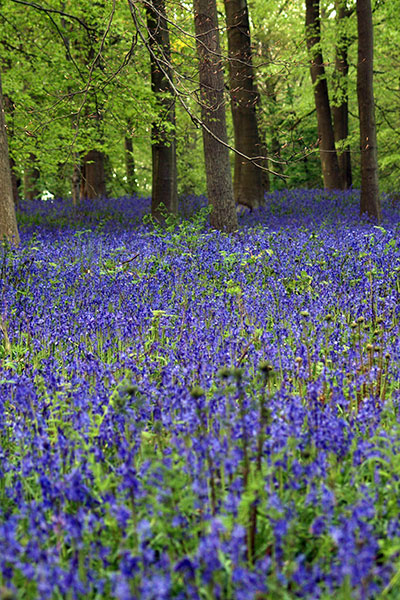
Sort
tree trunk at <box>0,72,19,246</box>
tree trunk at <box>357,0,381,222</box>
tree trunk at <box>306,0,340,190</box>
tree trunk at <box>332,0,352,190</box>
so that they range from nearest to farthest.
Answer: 1. tree trunk at <box>0,72,19,246</box>
2. tree trunk at <box>357,0,381,222</box>
3. tree trunk at <box>332,0,352,190</box>
4. tree trunk at <box>306,0,340,190</box>

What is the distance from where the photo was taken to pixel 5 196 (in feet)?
24.6

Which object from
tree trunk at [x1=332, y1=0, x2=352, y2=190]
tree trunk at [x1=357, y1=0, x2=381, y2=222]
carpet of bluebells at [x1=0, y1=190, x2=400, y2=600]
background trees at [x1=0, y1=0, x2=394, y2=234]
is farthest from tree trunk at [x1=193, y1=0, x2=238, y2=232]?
tree trunk at [x1=332, y1=0, x2=352, y2=190]

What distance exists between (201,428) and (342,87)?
1682 centimetres

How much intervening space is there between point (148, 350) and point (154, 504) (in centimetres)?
203

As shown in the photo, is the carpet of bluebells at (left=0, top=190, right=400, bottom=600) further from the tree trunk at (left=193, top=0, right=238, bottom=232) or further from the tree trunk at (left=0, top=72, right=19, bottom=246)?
the tree trunk at (left=193, top=0, right=238, bottom=232)

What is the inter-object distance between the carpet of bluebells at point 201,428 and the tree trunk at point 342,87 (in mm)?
9353

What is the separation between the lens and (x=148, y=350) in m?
3.90

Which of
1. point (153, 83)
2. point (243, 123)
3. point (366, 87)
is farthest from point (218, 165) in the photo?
point (243, 123)

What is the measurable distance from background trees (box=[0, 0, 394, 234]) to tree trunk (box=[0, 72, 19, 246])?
47cm

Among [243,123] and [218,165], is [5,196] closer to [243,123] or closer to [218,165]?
[218,165]

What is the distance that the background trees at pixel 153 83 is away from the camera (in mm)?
7102

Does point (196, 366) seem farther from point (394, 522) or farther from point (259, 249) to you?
point (259, 249)

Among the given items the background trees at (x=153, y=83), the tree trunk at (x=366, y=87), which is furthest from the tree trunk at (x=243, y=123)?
the tree trunk at (x=366, y=87)

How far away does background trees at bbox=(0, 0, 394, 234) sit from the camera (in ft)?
23.3
